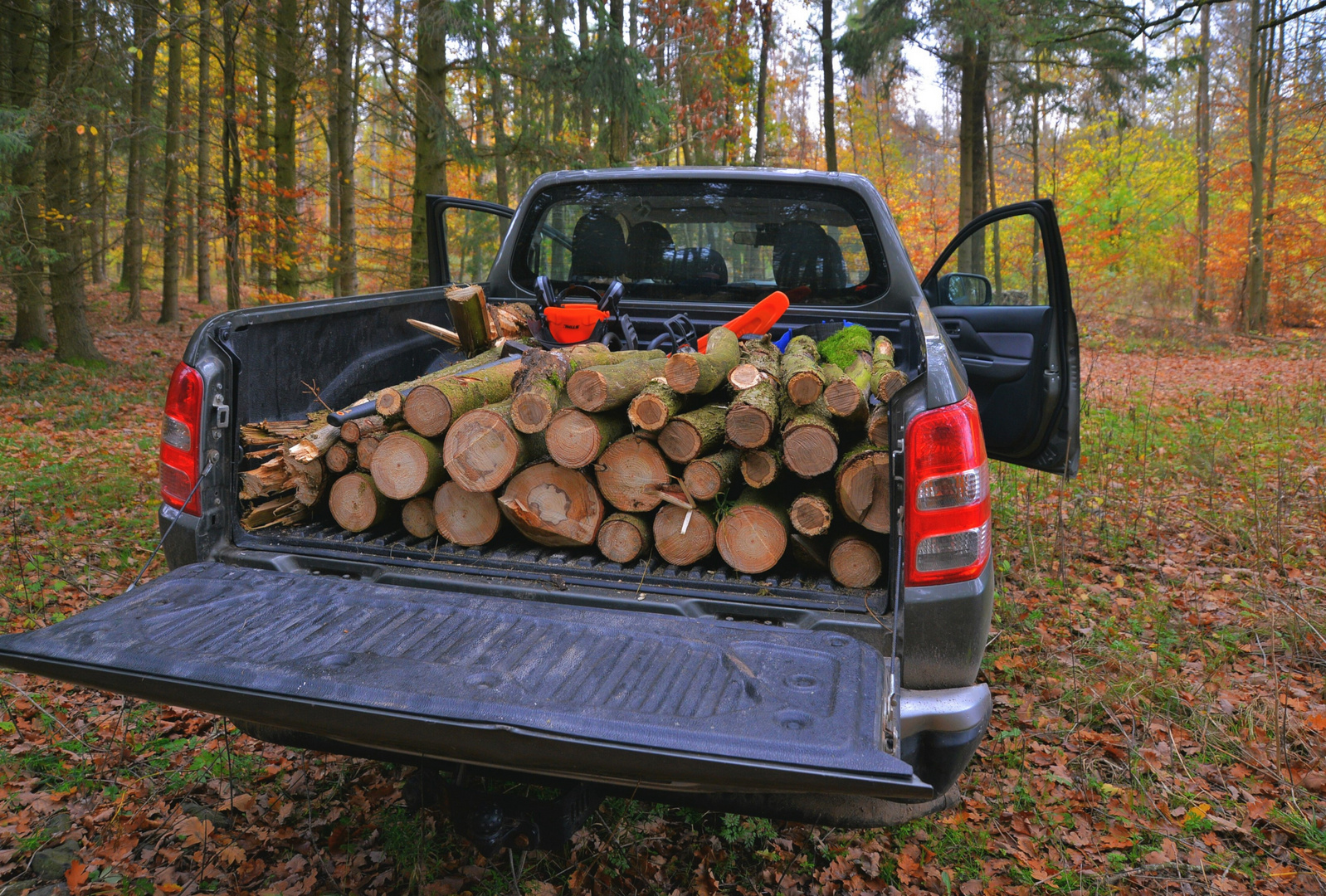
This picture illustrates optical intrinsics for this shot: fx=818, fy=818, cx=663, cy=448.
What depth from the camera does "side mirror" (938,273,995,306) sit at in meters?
4.92

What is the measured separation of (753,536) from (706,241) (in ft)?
7.44

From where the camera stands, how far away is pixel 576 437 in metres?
2.63

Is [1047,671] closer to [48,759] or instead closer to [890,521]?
[890,521]

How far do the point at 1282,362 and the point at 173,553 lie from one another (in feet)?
58.3

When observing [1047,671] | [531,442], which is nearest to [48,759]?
[531,442]

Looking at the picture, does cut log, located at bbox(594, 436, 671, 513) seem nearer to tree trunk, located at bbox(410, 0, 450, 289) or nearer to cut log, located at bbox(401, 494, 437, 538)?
cut log, located at bbox(401, 494, 437, 538)

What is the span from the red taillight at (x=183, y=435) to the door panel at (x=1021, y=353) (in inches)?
129

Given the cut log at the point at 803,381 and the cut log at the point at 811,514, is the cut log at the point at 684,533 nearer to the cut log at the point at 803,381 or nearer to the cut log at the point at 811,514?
the cut log at the point at 811,514

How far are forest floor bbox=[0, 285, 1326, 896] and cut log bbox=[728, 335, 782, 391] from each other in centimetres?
159

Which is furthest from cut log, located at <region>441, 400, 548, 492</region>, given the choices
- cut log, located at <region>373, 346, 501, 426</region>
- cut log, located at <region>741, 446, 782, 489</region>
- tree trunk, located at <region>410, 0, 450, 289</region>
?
tree trunk, located at <region>410, 0, 450, 289</region>

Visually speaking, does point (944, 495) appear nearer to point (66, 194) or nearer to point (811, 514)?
point (811, 514)

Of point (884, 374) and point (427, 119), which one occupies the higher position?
point (427, 119)

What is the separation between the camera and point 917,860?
2779mm

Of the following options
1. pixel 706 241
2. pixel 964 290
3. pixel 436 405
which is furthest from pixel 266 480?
pixel 964 290
